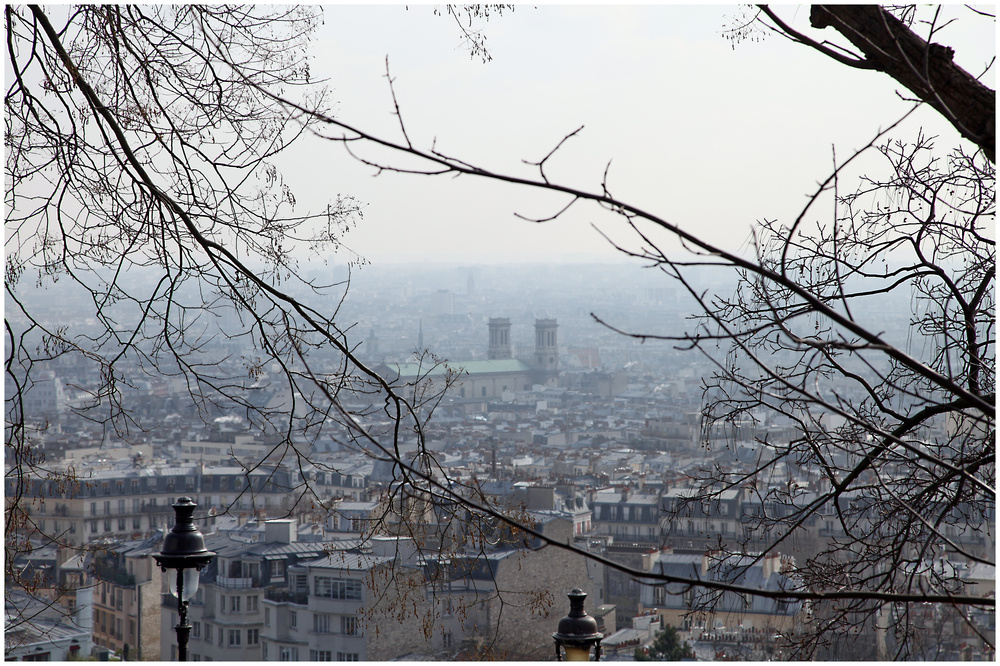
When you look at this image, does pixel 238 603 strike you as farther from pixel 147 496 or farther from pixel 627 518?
pixel 627 518

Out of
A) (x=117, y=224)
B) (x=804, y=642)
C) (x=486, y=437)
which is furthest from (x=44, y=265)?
(x=486, y=437)

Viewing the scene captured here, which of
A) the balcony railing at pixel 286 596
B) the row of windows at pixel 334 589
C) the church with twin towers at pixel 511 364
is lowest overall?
the balcony railing at pixel 286 596

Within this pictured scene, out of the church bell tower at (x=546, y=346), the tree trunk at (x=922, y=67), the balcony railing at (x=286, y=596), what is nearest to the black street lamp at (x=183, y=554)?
the tree trunk at (x=922, y=67)

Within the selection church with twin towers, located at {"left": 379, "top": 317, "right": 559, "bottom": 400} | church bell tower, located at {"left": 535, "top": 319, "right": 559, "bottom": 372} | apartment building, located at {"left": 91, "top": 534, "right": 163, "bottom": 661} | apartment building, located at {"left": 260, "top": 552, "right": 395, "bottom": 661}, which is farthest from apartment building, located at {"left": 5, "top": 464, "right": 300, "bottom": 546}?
church bell tower, located at {"left": 535, "top": 319, "right": 559, "bottom": 372}

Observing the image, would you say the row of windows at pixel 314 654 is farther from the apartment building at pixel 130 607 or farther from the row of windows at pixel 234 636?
the apartment building at pixel 130 607

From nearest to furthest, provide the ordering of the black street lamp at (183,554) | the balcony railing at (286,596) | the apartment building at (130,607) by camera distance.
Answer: the black street lamp at (183,554)
the apartment building at (130,607)
the balcony railing at (286,596)

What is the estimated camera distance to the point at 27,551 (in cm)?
296

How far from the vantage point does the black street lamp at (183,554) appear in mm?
2879

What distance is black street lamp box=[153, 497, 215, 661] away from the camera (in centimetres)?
288

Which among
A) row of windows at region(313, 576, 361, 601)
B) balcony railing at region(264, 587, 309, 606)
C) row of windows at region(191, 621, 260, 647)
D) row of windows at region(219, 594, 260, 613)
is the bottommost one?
row of windows at region(191, 621, 260, 647)

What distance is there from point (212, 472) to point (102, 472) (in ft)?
9.21

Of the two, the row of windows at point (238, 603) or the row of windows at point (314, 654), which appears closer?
the row of windows at point (314, 654)

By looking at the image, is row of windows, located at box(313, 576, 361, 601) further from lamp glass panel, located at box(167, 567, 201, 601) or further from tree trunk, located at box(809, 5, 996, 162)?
tree trunk, located at box(809, 5, 996, 162)

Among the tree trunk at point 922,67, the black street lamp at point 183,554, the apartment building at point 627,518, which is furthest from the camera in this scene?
the apartment building at point 627,518
